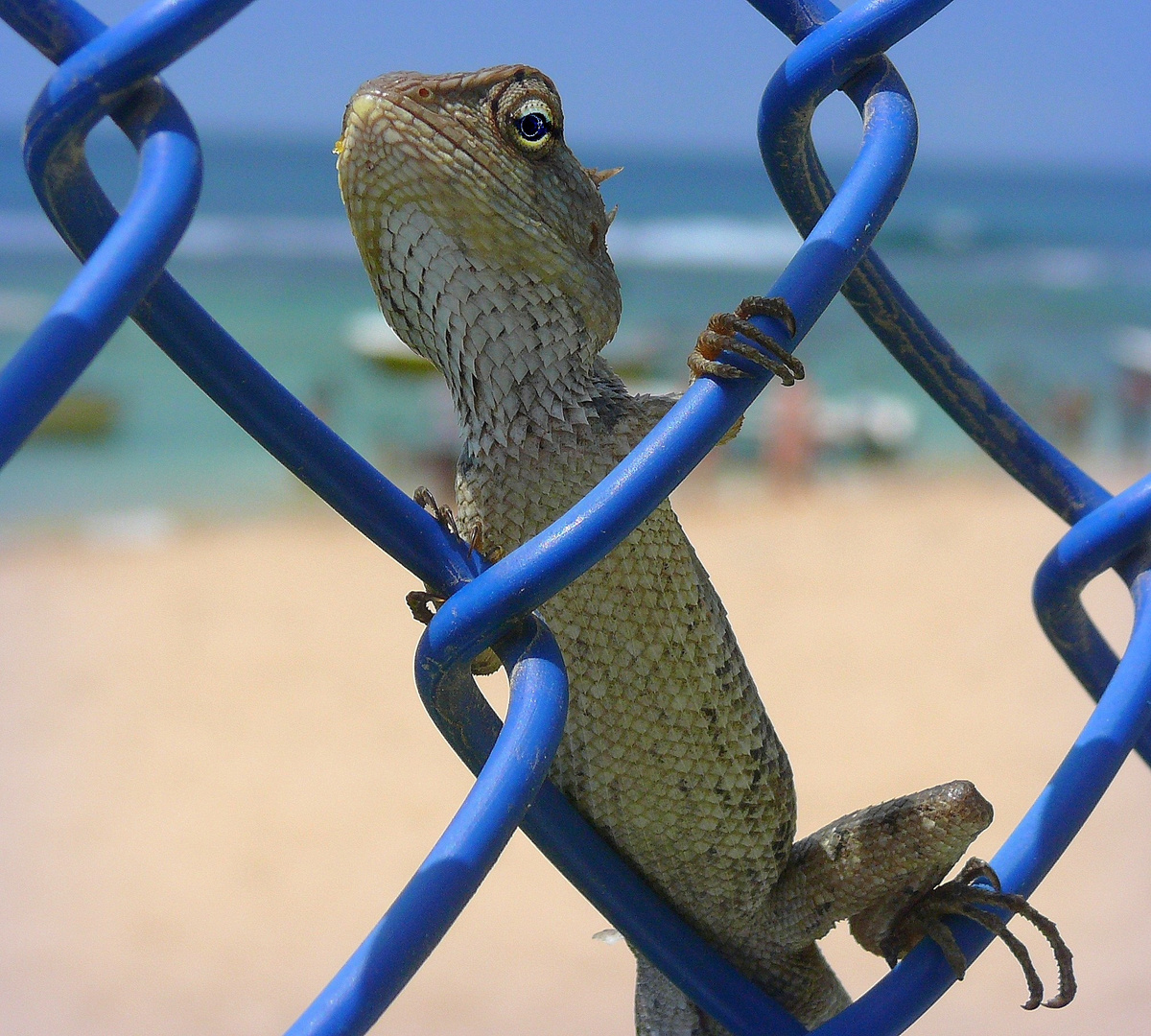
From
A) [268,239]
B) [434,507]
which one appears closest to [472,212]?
[434,507]

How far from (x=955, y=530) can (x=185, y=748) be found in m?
7.70

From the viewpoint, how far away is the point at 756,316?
0.93 metres

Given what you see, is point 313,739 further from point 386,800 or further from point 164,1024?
point 164,1024

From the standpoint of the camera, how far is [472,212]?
1.33 m

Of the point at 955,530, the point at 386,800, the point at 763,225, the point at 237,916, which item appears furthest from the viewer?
the point at 763,225

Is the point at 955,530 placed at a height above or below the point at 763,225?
below

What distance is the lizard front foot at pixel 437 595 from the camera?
120 cm

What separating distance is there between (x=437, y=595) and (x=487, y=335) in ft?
1.42

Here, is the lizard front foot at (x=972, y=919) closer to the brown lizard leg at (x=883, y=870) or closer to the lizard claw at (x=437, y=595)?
the brown lizard leg at (x=883, y=870)

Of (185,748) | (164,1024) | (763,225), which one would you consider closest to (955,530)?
(185,748)

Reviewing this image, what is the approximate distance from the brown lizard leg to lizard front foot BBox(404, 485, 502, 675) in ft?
1.83

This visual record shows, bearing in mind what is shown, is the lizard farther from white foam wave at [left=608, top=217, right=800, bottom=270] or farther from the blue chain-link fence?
white foam wave at [left=608, top=217, right=800, bottom=270]

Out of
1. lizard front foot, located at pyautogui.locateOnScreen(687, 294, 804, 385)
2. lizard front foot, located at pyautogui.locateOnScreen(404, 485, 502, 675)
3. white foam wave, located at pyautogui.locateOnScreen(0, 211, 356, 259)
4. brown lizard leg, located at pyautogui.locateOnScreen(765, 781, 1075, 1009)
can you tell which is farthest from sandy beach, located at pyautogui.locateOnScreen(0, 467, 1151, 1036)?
white foam wave, located at pyautogui.locateOnScreen(0, 211, 356, 259)

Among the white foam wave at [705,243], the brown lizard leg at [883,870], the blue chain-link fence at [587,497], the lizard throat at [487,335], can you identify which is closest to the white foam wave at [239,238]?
the white foam wave at [705,243]
